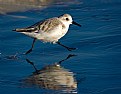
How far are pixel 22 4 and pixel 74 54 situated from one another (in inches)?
200

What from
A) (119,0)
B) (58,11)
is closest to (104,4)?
(119,0)

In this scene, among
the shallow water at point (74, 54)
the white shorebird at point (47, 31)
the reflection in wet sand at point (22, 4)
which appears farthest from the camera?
the reflection in wet sand at point (22, 4)

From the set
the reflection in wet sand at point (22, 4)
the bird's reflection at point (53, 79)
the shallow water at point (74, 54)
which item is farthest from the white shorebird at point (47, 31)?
the reflection in wet sand at point (22, 4)

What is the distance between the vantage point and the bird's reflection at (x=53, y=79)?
681 cm

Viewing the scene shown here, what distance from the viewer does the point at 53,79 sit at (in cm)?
717

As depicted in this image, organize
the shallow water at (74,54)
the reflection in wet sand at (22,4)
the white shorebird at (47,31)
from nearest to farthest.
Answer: the shallow water at (74,54)
the white shorebird at (47,31)
the reflection in wet sand at (22,4)

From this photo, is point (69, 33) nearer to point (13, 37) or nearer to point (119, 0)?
point (13, 37)

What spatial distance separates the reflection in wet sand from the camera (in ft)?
41.5

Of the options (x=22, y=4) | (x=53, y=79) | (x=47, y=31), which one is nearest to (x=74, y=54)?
(x=47, y=31)

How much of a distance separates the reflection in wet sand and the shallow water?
340mm

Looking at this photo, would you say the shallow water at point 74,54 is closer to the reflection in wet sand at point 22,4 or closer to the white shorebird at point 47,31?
the white shorebird at point 47,31

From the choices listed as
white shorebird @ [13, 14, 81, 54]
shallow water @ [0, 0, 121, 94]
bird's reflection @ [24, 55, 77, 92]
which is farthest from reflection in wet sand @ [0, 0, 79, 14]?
bird's reflection @ [24, 55, 77, 92]

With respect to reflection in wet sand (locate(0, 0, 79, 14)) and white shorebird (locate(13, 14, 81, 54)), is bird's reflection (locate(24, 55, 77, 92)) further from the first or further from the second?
reflection in wet sand (locate(0, 0, 79, 14))

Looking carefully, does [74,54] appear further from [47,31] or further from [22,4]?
[22,4]
